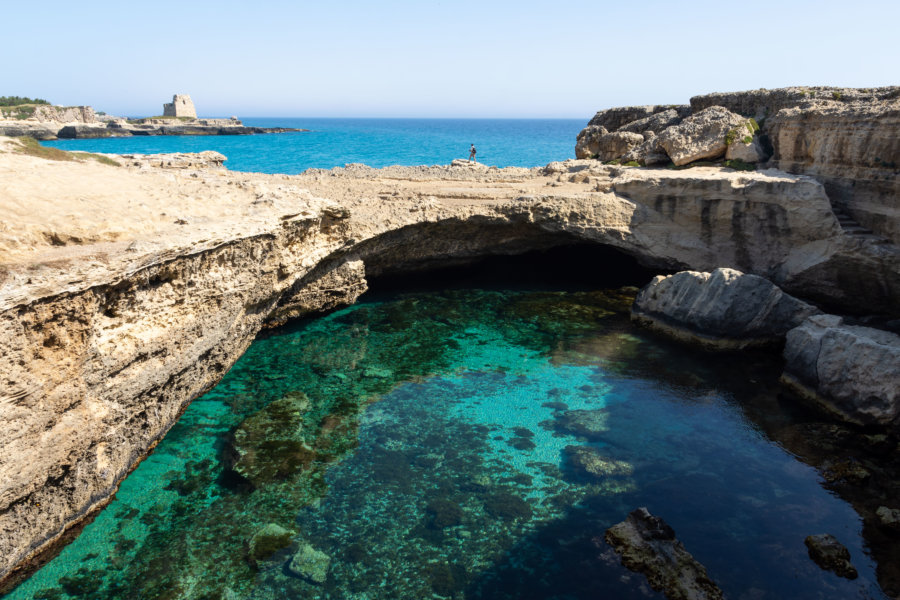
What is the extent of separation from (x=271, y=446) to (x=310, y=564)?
2833mm

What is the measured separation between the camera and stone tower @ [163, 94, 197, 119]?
9719cm

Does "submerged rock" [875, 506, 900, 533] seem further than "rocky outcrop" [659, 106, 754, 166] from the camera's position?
No

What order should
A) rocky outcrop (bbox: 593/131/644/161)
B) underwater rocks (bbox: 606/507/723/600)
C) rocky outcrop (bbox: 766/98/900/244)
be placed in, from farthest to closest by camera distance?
rocky outcrop (bbox: 593/131/644/161)
rocky outcrop (bbox: 766/98/900/244)
underwater rocks (bbox: 606/507/723/600)

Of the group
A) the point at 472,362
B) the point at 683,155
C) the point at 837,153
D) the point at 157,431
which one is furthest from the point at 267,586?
the point at 683,155

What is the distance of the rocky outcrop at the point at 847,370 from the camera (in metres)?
10.2

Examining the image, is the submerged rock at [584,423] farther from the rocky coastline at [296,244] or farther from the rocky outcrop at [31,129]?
the rocky outcrop at [31,129]

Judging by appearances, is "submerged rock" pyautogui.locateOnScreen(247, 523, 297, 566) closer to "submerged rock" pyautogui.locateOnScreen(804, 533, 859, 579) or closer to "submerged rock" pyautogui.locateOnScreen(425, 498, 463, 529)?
"submerged rock" pyautogui.locateOnScreen(425, 498, 463, 529)

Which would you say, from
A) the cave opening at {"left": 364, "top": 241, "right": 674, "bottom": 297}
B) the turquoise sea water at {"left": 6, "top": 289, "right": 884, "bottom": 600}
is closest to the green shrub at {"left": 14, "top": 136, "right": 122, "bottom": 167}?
the turquoise sea water at {"left": 6, "top": 289, "right": 884, "bottom": 600}

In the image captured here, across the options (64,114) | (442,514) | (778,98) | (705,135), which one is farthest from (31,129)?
(442,514)

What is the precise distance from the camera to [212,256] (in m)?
9.70

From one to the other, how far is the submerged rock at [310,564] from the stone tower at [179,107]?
10561 centimetres

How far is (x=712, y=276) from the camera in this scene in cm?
1391

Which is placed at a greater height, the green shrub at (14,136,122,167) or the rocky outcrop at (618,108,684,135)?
the rocky outcrop at (618,108,684,135)

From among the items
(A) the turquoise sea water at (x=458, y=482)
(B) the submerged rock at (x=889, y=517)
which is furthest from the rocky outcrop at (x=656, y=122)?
(B) the submerged rock at (x=889, y=517)
